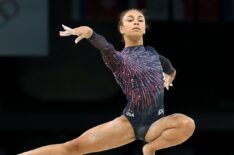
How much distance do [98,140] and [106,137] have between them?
67 millimetres

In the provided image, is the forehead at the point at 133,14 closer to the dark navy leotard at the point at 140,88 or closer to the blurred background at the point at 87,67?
the dark navy leotard at the point at 140,88

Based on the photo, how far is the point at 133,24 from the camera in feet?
18.7

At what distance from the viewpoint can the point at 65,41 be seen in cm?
949

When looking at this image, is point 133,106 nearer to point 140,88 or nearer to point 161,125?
point 140,88

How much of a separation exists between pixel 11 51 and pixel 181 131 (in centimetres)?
462

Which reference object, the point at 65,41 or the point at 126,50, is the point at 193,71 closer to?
the point at 65,41

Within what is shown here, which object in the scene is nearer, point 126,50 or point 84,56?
point 126,50

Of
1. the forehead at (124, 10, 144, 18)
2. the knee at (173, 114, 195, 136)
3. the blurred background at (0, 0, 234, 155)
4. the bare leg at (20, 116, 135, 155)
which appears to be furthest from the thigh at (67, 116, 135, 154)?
the blurred background at (0, 0, 234, 155)

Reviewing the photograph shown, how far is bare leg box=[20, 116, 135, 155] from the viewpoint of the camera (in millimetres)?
5605

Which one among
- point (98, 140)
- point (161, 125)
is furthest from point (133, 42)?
point (98, 140)

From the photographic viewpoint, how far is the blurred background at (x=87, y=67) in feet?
31.3

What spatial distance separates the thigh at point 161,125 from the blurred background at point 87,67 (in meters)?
3.97

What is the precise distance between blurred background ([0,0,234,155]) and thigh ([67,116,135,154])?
3.87 meters

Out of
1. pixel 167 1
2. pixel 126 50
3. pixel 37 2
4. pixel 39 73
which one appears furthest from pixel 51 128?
pixel 126 50
